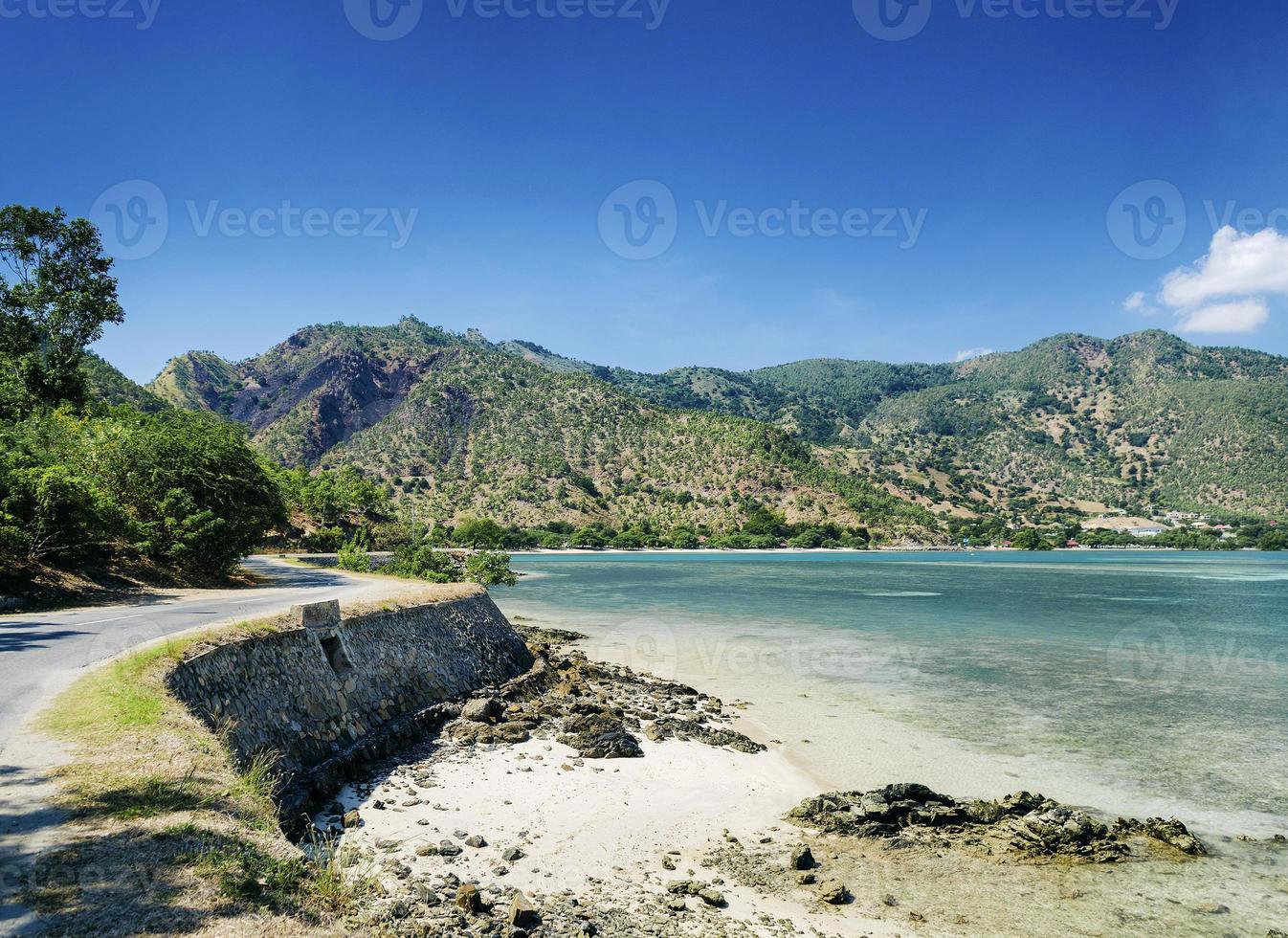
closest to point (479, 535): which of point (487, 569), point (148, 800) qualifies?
point (487, 569)

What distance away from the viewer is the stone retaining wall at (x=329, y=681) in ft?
39.3

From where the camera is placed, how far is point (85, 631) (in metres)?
15.1

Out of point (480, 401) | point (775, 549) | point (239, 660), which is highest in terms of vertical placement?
point (480, 401)

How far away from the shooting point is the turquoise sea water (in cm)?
1594

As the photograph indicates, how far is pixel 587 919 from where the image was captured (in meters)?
8.87

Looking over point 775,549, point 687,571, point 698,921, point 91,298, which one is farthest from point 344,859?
point 775,549

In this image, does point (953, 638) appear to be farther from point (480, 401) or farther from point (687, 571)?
point (480, 401)

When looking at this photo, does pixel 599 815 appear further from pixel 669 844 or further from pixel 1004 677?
pixel 1004 677

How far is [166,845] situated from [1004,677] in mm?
28133

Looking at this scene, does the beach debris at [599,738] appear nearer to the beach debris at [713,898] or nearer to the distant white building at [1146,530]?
the beach debris at [713,898]

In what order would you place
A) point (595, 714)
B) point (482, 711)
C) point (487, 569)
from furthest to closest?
point (487, 569) < point (595, 714) < point (482, 711)

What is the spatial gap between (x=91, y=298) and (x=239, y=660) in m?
24.1

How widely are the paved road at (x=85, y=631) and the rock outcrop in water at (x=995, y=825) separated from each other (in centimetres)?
1253

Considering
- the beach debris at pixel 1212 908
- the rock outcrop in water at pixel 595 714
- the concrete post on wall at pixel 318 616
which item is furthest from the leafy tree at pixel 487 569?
the beach debris at pixel 1212 908
